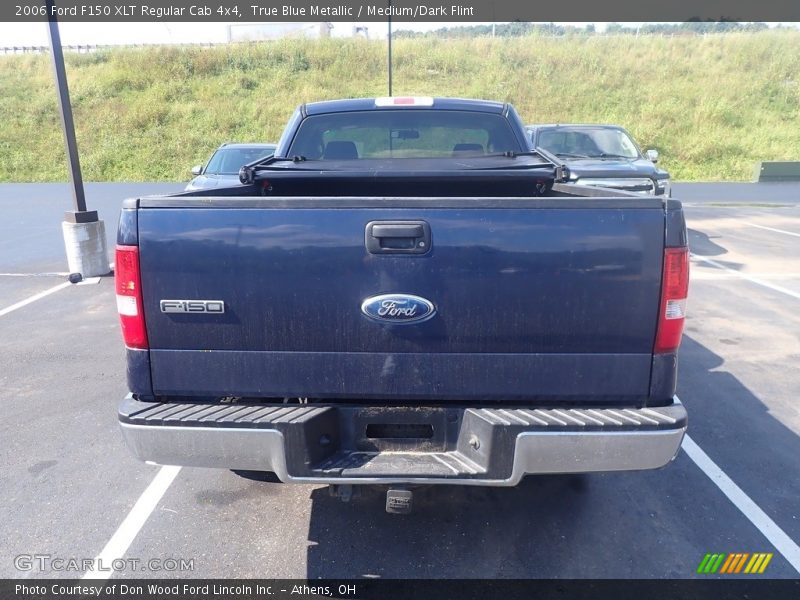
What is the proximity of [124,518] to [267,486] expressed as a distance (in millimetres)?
739

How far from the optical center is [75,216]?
25.4 ft

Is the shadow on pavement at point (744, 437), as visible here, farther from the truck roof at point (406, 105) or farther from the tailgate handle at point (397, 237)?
the truck roof at point (406, 105)

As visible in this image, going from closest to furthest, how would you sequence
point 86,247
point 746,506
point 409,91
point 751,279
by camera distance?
point 746,506 < point 86,247 < point 751,279 < point 409,91

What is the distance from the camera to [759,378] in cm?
492

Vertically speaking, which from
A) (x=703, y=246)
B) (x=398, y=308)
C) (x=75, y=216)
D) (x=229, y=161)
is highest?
(x=229, y=161)

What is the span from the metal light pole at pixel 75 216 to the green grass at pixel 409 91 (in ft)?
62.5

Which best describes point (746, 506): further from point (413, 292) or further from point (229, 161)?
point (229, 161)

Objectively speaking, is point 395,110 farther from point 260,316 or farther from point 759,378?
point 759,378

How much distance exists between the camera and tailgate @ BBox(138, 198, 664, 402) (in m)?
2.19

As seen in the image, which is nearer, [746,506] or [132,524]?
[132,524]

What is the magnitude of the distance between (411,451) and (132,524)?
1.64 m

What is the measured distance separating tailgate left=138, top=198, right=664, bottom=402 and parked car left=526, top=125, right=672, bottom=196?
6909 millimetres

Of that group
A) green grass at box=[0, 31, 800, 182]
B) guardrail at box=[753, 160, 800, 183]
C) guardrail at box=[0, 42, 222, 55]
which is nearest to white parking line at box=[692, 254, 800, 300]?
guardrail at box=[753, 160, 800, 183]

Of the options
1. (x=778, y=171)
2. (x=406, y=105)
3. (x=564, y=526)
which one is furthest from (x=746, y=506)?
(x=778, y=171)
